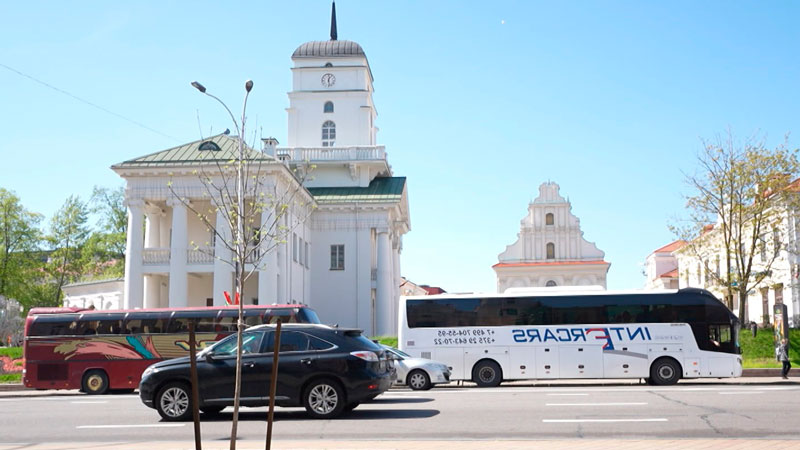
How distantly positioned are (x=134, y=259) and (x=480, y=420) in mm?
34315

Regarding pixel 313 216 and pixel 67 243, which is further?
pixel 67 243

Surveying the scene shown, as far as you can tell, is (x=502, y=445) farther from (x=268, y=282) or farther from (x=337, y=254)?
(x=337, y=254)

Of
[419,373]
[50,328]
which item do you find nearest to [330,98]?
[50,328]

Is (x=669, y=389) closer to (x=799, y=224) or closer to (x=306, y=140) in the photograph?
(x=799, y=224)

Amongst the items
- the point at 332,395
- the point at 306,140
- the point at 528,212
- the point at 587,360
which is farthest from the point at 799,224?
the point at 528,212

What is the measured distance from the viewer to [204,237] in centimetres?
5053

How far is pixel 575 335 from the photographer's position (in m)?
27.0

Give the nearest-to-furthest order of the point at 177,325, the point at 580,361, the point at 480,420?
the point at 480,420 → the point at 580,361 → the point at 177,325

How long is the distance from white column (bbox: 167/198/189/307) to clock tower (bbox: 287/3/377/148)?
17881 millimetres

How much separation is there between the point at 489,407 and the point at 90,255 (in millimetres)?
66002

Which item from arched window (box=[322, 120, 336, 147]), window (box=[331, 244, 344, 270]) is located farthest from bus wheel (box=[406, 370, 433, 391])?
arched window (box=[322, 120, 336, 147])

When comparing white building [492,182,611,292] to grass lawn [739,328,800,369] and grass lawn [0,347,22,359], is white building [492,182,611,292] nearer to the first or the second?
grass lawn [739,328,800,369]

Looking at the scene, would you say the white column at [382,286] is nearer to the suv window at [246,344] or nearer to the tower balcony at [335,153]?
the tower balcony at [335,153]

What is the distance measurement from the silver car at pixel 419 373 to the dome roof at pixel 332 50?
40873 mm
